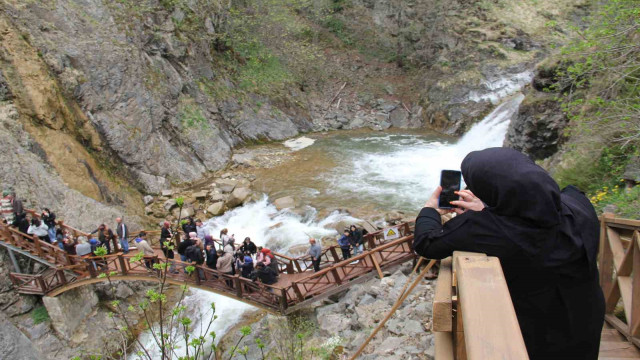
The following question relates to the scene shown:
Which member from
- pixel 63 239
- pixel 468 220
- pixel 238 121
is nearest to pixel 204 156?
pixel 238 121

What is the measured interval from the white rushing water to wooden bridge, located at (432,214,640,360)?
7030 millimetres

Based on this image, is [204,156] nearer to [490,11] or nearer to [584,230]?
[584,230]

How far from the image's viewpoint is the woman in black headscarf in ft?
6.05

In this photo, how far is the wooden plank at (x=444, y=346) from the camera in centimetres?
196

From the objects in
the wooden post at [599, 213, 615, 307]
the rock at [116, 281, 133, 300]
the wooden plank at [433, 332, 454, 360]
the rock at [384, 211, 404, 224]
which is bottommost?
the rock at [116, 281, 133, 300]

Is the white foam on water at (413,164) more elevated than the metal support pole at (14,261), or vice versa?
the metal support pole at (14,261)

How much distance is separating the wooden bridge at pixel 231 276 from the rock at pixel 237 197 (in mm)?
5318

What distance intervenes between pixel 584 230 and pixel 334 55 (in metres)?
39.1

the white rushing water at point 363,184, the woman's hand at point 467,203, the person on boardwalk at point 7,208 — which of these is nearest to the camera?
the woman's hand at point 467,203

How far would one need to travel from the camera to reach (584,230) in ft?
6.56

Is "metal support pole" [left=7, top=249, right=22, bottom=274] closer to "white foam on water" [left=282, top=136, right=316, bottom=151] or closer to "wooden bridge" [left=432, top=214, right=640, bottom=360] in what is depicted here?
"wooden bridge" [left=432, top=214, right=640, bottom=360]

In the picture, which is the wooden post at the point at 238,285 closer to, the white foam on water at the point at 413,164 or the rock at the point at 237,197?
the rock at the point at 237,197

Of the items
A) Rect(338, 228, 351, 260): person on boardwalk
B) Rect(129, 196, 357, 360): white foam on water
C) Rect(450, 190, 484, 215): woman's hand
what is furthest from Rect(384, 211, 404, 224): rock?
Rect(450, 190, 484, 215): woman's hand

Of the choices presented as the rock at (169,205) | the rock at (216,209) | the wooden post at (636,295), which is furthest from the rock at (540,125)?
the rock at (169,205)
